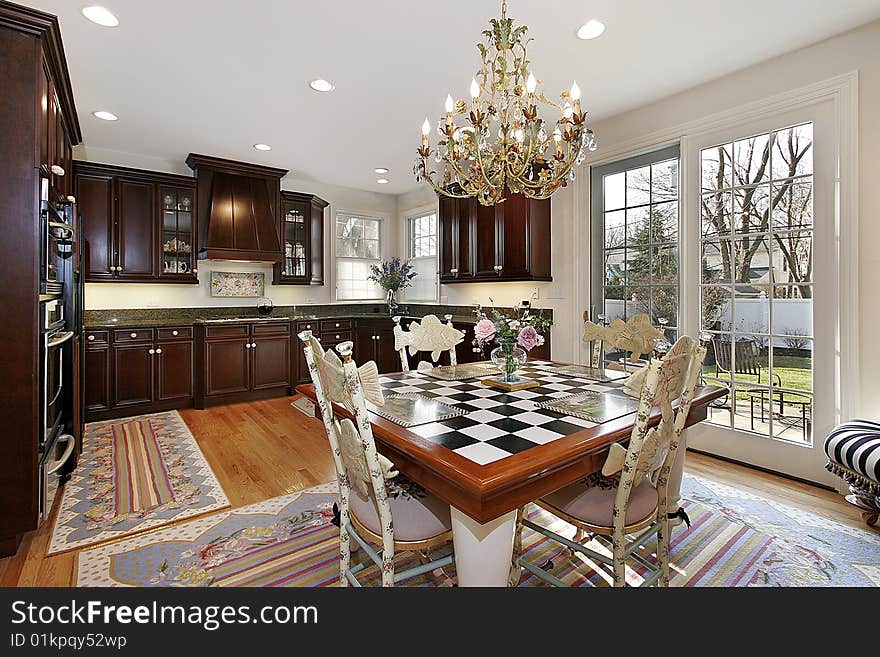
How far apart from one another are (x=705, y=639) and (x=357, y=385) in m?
1.11

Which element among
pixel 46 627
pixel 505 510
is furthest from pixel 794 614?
pixel 46 627

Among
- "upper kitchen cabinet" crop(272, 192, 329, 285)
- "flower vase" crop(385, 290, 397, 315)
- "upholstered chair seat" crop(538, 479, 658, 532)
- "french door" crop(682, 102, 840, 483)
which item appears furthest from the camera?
"flower vase" crop(385, 290, 397, 315)

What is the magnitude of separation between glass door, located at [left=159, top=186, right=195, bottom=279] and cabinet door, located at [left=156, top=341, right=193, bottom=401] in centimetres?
81

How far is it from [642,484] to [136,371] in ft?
15.5

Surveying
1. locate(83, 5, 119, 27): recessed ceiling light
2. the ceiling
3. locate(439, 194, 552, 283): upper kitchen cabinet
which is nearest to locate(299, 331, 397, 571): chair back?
the ceiling

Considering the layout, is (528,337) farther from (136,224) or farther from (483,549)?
(136,224)

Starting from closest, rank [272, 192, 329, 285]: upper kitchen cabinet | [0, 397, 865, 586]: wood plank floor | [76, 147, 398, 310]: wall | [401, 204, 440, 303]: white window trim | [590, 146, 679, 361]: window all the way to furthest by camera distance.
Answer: [0, 397, 865, 586]: wood plank floor → [590, 146, 679, 361]: window → [76, 147, 398, 310]: wall → [272, 192, 329, 285]: upper kitchen cabinet → [401, 204, 440, 303]: white window trim

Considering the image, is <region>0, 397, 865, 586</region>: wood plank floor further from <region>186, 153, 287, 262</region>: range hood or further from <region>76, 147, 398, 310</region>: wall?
<region>186, 153, 287, 262</region>: range hood

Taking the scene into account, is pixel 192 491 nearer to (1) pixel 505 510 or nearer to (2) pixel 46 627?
(2) pixel 46 627

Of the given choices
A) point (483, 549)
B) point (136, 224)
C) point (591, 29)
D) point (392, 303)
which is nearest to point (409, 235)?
point (392, 303)

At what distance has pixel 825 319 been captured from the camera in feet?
9.10

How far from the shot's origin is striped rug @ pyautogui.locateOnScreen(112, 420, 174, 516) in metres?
2.68

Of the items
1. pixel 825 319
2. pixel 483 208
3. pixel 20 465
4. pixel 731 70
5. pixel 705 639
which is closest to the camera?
pixel 705 639

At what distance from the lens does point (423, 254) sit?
21.4 ft
